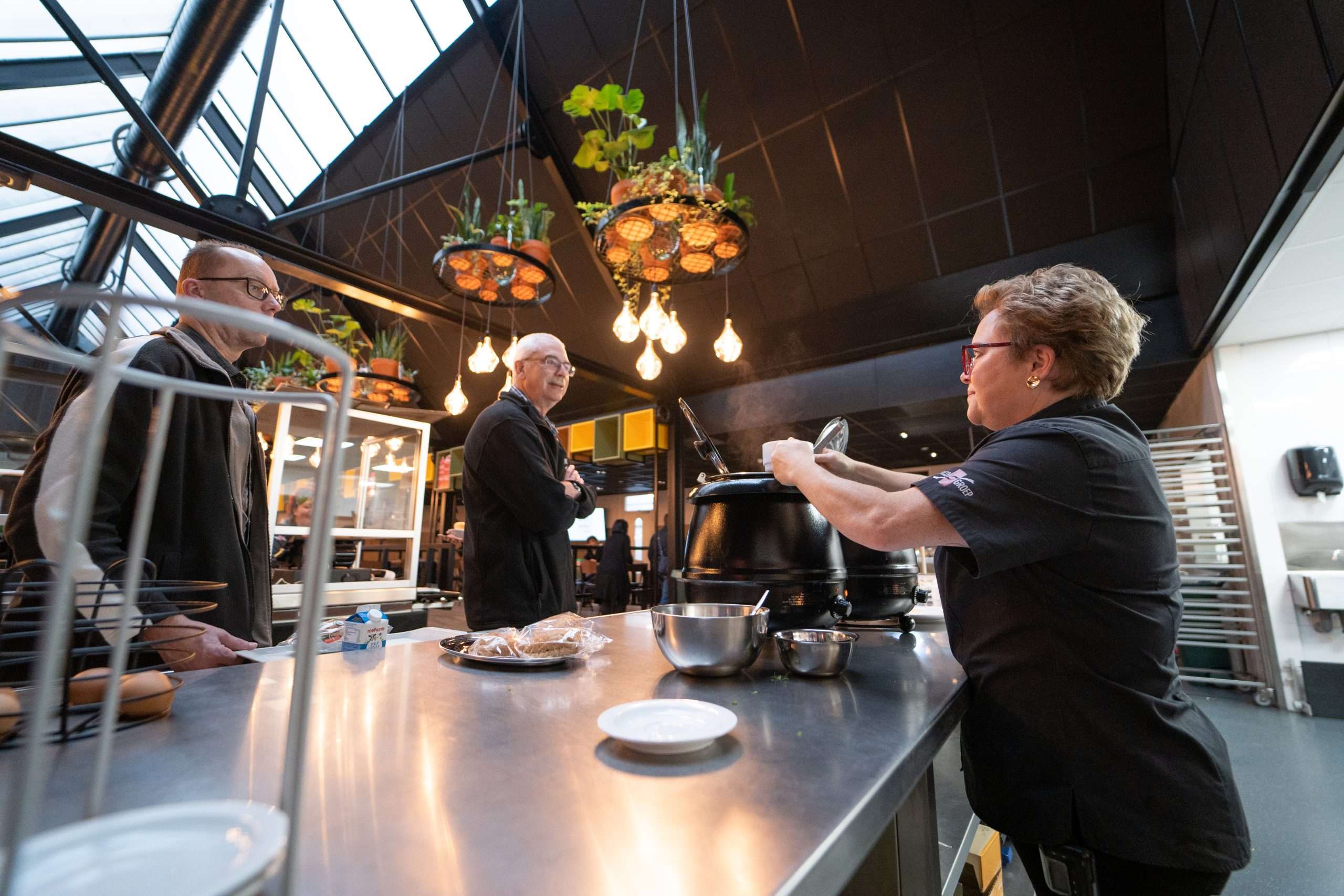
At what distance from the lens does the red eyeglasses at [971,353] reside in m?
1.22

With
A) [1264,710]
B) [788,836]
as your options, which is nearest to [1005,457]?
[788,836]

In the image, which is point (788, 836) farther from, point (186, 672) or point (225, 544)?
point (225, 544)

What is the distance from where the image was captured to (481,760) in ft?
2.19

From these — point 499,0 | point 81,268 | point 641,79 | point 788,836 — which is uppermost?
point 499,0

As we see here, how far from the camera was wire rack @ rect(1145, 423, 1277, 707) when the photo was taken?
441 cm

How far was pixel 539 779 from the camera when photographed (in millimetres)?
624

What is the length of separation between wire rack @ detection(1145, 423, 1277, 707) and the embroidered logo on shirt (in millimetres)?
4357

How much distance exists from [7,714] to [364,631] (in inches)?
26.1

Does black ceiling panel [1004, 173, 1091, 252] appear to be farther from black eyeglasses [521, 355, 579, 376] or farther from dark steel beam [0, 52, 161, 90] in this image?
dark steel beam [0, 52, 161, 90]

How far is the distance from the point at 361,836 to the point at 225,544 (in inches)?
45.6

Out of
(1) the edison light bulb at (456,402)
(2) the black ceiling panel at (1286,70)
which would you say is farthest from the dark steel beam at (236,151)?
(2) the black ceiling panel at (1286,70)

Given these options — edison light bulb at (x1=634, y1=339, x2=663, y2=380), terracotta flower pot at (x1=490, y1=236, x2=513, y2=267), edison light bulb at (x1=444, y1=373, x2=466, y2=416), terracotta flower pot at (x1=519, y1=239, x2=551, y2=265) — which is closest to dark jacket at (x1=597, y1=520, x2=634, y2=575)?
edison light bulb at (x1=444, y1=373, x2=466, y2=416)

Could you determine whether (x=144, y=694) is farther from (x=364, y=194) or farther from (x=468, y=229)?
(x=364, y=194)

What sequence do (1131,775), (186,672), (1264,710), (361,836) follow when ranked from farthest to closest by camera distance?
(1264,710), (186,672), (1131,775), (361,836)
